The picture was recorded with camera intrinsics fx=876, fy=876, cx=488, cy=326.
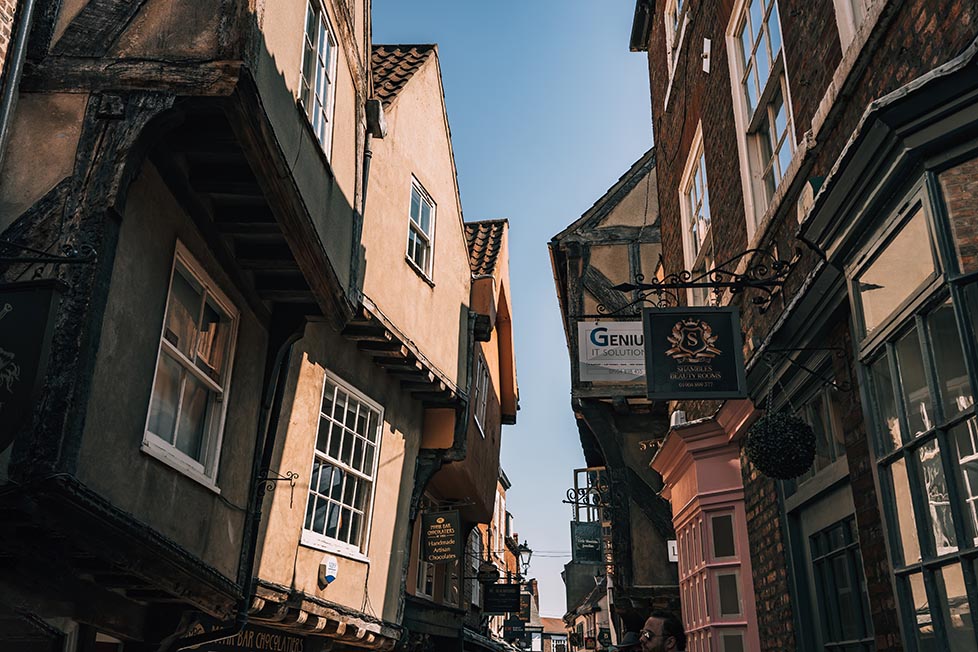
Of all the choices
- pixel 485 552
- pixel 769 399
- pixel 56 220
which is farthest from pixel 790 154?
pixel 485 552

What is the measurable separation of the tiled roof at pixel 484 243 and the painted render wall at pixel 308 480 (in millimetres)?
4950

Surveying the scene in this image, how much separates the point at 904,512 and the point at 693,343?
2.38 metres

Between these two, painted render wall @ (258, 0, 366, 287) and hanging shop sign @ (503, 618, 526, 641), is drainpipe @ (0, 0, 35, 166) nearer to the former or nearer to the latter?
painted render wall @ (258, 0, 366, 287)

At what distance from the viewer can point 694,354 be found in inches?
249

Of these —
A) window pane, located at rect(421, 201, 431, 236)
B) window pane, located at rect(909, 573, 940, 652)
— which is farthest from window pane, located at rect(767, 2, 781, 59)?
window pane, located at rect(421, 201, 431, 236)

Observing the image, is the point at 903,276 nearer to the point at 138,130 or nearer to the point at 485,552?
the point at 138,130

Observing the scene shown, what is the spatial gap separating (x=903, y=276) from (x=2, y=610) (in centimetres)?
512

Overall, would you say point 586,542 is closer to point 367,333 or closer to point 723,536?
point 367,333

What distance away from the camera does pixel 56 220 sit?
4.86m

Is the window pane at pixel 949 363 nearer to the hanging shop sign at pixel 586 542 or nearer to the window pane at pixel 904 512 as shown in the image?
the window pane at pixel 904 512

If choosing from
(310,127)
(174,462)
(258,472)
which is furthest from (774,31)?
(258,472)

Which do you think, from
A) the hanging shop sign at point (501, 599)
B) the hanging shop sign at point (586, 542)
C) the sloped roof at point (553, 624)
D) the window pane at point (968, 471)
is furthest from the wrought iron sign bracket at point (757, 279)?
the sloped roof at point (553, 624)

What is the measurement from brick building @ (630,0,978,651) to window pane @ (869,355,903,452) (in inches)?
0.5

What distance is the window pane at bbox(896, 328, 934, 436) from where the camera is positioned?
3.98 metres
